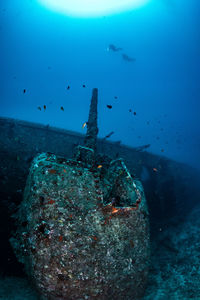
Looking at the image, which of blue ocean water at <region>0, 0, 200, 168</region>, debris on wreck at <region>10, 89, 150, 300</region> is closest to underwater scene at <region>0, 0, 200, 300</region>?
debris on wreck at <region>10, 89, 150, 300</region>

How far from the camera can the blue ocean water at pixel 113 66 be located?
5997cm

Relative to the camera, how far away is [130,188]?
324 cm

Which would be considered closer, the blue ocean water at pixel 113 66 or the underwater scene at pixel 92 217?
the underwater scene at pixel 92 217

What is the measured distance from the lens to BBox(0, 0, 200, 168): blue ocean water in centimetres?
5997

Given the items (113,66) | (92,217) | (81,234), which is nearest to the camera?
(81,234)

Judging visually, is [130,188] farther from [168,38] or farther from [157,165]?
[168,38]

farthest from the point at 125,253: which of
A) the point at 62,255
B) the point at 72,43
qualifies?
the point at 72,43

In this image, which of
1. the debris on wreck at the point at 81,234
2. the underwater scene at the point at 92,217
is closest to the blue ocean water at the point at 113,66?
the underwater scene at the point at 92,217

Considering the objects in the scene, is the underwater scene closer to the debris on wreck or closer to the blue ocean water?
the debris on wreck

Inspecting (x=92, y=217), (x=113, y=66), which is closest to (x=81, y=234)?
(x=92, y=217)

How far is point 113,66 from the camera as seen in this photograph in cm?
10506

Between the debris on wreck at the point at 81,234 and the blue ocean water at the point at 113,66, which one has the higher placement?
the blue ocean water at the point at 113,66

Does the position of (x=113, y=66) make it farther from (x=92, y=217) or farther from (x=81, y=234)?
(x=81, y=234)

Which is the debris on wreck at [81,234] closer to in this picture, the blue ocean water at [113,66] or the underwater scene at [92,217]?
the underwater scene at [92,217]
